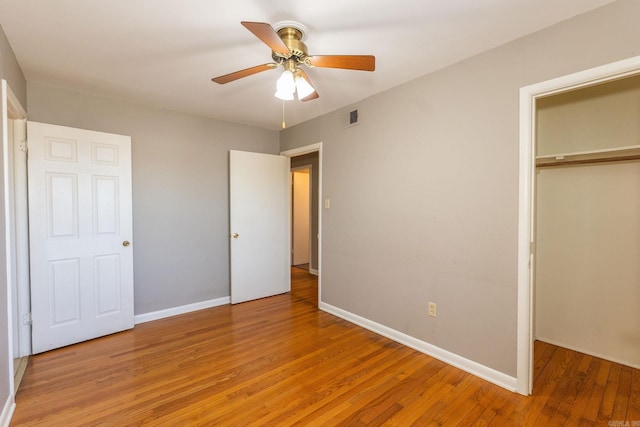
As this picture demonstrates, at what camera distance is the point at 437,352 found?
2.42 meters

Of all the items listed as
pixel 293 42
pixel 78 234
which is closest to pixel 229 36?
pixel 293 42

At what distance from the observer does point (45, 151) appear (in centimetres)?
249

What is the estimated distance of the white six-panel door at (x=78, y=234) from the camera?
8.14 ft

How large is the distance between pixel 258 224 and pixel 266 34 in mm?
2730

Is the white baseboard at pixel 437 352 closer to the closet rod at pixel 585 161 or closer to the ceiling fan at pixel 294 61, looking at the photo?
the closet rod at pixel 585 161

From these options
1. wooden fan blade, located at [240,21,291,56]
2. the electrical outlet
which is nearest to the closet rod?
the electrical outlet

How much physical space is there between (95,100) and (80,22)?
4.37 ft

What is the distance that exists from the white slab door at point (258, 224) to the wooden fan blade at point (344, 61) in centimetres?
222

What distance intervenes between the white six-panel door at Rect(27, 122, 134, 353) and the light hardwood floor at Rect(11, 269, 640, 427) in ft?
0.83

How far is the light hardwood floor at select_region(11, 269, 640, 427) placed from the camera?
5.70 feet

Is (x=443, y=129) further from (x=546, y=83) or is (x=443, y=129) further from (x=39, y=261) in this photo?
(x=39, y=261)

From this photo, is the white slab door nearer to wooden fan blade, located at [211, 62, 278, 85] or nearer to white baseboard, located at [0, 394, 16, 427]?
wooden fan blade, located at [211, 62, 278, 85]

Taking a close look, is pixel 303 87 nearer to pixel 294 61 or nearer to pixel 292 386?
pixel 294 61

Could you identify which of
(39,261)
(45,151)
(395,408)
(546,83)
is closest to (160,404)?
(395,408)
